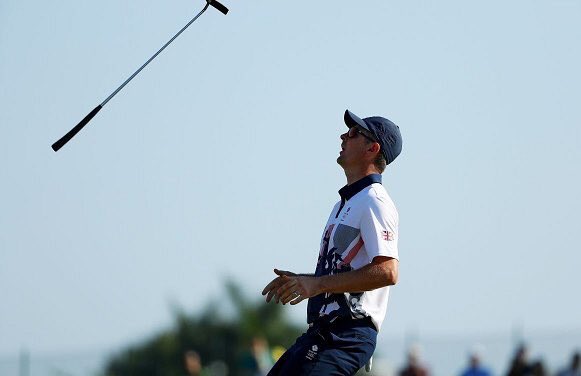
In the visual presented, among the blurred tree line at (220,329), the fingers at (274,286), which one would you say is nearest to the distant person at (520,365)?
the fingers at (274,286)

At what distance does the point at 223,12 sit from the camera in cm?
1040

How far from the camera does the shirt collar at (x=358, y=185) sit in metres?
9.29

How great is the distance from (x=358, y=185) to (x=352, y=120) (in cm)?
40

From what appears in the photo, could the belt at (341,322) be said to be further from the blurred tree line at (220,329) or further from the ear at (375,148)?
the blurred tree line at (220,329)

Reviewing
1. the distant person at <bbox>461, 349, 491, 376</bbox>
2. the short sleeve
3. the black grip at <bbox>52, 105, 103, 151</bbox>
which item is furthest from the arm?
the distant person at <bbox>461, 349, 491, 376</bbox>

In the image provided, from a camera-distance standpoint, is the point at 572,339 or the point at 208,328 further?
the point at 208,328

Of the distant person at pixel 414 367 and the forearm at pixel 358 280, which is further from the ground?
the forearm at pixel 358 280

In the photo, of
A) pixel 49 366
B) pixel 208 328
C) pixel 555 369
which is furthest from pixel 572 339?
pixel 208 328

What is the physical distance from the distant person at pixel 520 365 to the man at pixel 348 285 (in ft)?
36.5

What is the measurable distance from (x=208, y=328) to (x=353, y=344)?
1547 inches

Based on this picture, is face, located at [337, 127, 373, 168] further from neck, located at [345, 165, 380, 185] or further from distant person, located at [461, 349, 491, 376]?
distant person, located at [461, 349, 491, 376]

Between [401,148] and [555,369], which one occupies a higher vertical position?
[401,148]

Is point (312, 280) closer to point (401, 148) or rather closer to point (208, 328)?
point (401, 148)

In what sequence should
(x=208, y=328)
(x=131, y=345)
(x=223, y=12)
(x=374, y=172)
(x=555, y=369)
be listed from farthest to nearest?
(x=208, y=328)
(x=131, y=345)
(x=555, y=369)
(x=223, y=12)
(x=374, y=172)
